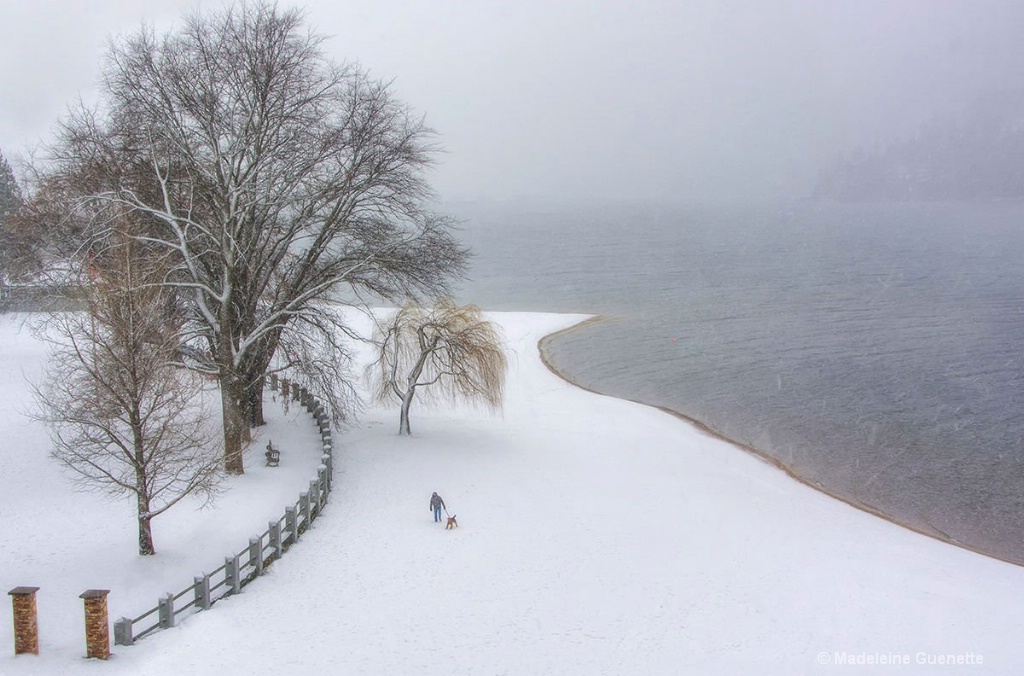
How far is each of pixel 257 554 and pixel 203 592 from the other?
1.76 metres

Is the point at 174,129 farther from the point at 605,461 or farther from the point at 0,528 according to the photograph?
the point at 605,461

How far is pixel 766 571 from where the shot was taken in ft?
62.5

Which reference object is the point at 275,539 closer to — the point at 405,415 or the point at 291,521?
the point at 291,521

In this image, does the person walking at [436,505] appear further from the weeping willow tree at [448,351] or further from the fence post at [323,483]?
the weeping willow tree at [448,351]

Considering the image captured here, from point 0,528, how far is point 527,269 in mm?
94562

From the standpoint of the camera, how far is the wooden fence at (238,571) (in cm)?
1371

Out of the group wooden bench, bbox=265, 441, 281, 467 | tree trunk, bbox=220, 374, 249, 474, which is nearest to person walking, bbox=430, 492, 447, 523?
wooden bench, bbox=265, 441, 281, 467

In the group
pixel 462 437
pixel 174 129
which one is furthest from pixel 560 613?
pixel 174 129

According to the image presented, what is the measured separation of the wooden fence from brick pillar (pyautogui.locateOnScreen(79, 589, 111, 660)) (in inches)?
17.3

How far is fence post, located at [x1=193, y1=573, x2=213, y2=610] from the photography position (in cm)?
1459

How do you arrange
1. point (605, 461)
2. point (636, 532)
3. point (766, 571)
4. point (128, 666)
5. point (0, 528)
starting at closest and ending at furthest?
1. point (128, 666)
2. point (0, 528)
3. point (766, 571)
4. point (636, 532)
5. point (605, 461)

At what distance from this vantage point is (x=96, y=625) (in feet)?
41.2

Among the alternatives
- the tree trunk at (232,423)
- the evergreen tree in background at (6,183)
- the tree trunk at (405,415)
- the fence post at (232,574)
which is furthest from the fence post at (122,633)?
the evergreen tree in background at (6,183)

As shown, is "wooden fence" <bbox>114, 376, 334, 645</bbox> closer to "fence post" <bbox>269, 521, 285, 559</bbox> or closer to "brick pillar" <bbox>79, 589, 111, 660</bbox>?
"fence post" <bbox>269, 521, 285, 559</bbox>
